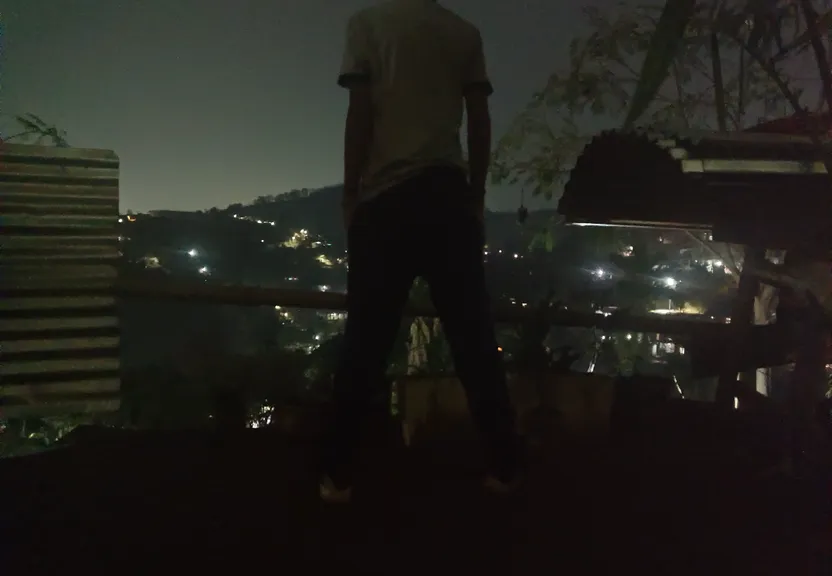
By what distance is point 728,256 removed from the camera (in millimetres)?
4195

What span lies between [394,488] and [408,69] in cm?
118

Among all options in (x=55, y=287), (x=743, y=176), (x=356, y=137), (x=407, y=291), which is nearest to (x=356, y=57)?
(x=356, y=137)

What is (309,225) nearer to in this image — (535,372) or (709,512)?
(535,372)

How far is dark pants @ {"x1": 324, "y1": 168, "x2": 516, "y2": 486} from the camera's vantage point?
155 cm

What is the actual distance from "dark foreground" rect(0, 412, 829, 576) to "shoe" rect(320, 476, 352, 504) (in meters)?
0.03

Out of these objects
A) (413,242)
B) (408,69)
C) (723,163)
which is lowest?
(413,242)

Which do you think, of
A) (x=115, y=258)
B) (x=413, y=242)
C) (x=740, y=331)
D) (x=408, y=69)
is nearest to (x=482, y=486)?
(x=413, y=242)

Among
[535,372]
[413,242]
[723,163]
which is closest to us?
[413,242]

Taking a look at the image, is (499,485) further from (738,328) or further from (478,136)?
(738,328)

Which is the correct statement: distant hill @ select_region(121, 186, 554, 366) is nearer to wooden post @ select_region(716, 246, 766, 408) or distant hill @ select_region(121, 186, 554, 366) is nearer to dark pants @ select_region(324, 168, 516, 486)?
wooden post @ select_region(716, 246, 766, 408)

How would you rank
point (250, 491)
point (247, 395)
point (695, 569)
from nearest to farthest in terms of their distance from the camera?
point (695, 569), point (250, 491), point (247, 395)

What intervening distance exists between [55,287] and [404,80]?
1843mm

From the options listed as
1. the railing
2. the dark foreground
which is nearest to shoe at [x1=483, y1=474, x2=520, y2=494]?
the dark foreground

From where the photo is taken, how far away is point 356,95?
1.56 m
